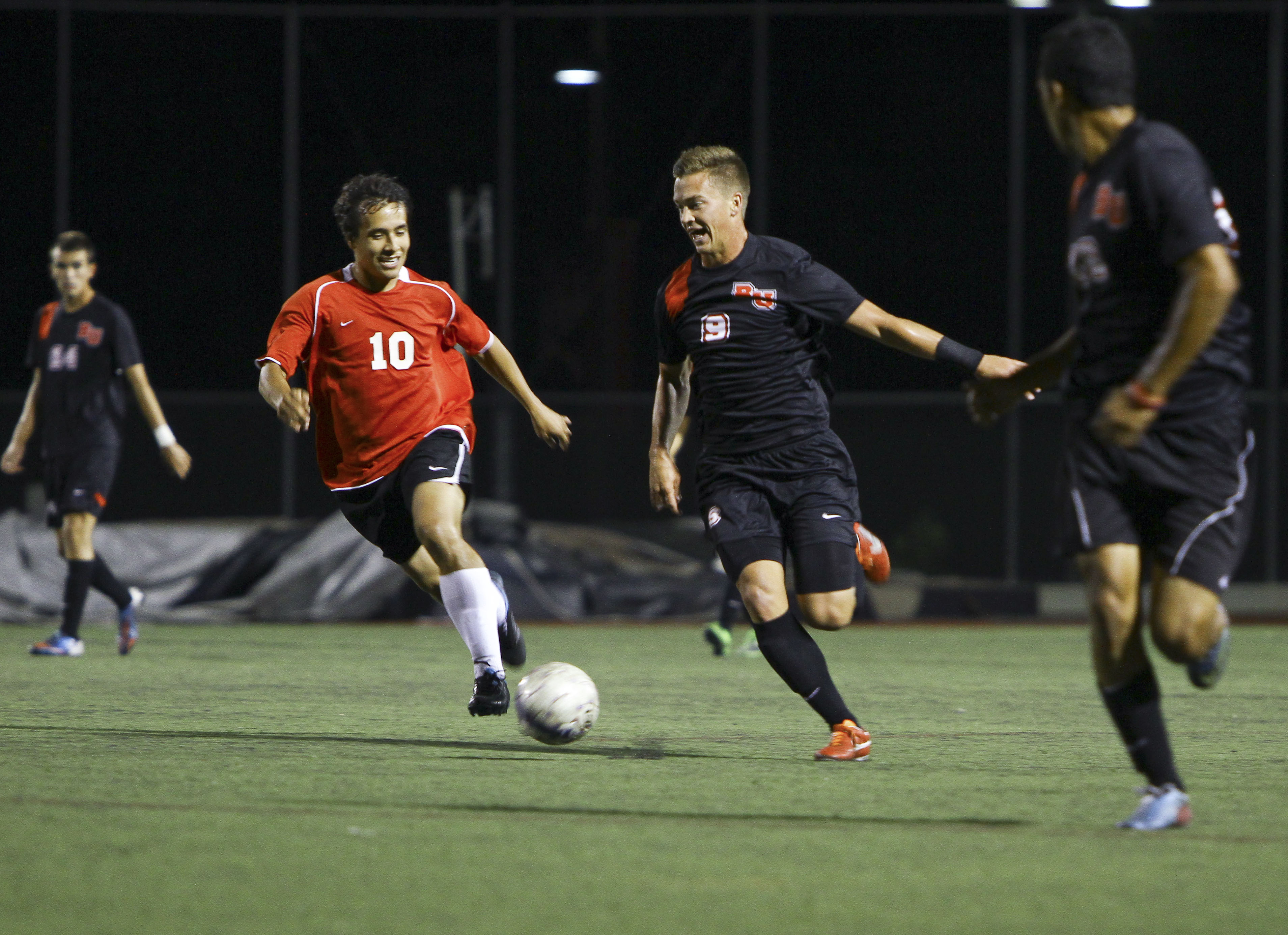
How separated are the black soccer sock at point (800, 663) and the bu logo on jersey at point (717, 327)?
38.0 inches

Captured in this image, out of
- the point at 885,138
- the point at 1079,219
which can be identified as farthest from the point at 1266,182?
the point at 1079,219

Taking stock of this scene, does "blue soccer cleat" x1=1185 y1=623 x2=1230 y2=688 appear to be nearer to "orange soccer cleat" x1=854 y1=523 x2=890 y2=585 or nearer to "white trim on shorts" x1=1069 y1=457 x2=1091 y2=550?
"white trim on shorts" x1=1069 y1=457 x2=1091 y2=550

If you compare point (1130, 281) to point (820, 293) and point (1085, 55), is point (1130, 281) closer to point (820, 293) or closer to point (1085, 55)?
point (1085, 55)

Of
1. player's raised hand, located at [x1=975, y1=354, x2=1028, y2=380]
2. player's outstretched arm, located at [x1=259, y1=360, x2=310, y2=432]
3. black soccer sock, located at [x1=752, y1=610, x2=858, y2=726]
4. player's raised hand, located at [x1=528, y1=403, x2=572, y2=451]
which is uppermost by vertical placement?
player's raised hand, located at [x1=975, y1=354, x2=1028, y2=380]

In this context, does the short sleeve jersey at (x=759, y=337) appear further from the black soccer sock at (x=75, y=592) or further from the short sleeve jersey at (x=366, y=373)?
the black soccer sock at (x=75, y=592)

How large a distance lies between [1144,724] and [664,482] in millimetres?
2135

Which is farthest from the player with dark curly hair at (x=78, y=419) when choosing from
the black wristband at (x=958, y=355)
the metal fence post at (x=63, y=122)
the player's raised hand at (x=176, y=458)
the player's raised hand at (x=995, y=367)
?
the metal fence post at (x=63, y=122)

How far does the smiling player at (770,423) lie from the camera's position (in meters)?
5.56

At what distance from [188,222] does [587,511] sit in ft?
18.7

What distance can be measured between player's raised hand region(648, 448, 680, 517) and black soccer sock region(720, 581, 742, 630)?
429cm

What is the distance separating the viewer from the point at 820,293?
18.6ft

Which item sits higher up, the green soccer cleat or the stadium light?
the stadium light

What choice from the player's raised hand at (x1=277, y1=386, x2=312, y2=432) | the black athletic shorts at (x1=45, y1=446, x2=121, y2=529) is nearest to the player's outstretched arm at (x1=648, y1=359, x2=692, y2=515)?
the player's raised hand at (x1=277, y1=386, x2=312, y2=432)

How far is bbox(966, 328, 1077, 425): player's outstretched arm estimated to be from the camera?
438 centimetres
